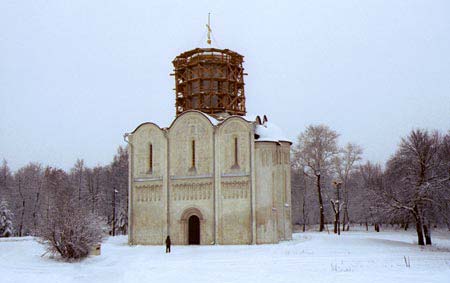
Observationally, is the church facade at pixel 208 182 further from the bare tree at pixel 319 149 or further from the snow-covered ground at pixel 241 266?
the bare tree at pixel 319 149

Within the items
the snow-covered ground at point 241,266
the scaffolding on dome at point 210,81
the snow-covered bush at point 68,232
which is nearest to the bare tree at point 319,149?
the scaffolding on dome at point 210,81

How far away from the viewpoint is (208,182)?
30719mm

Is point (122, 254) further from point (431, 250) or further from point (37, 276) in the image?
point (431, 250)

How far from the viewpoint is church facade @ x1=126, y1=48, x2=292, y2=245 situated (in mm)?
29828

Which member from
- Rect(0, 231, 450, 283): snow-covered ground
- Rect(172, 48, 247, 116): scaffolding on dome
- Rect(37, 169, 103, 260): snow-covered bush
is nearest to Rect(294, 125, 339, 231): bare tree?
Rect(172, 48, 247, 116): scaffolding on dome

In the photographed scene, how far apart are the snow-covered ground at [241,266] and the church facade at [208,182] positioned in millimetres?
4977

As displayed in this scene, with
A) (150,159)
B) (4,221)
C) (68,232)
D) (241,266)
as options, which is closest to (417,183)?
(241,266)

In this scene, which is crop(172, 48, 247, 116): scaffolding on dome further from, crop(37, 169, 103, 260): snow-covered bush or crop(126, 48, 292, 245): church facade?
crop(37, 169, 103, 260): snow-covered bush

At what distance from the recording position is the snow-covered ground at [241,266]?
50.9 feet

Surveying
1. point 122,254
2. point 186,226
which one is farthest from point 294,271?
point 186,226

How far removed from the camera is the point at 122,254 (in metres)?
24.4

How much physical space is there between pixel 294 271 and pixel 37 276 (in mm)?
8790

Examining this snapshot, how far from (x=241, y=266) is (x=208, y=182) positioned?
1255 centimetres

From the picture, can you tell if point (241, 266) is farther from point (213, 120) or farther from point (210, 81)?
point (210, 81)
